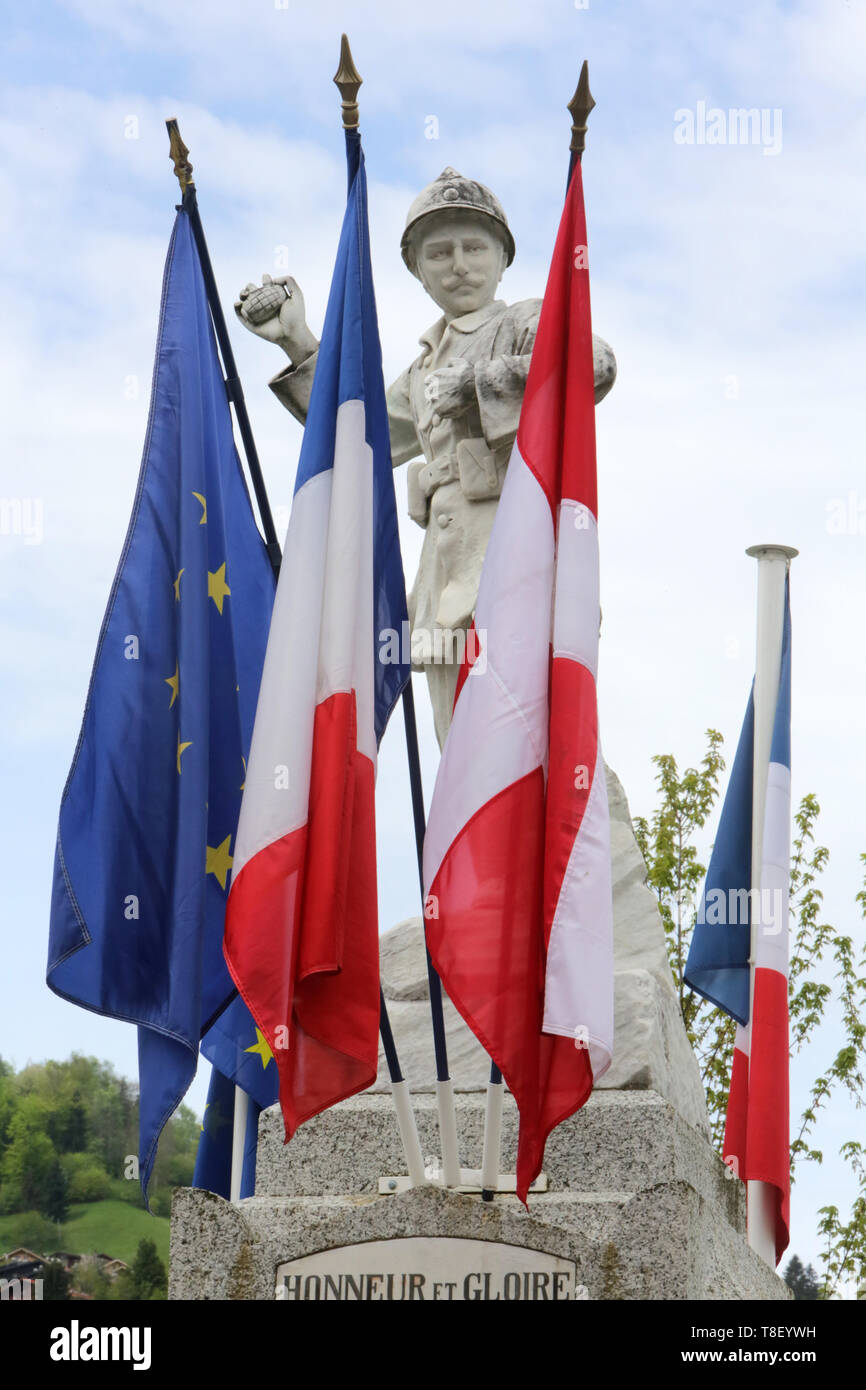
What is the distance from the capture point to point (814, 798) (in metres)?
15.3

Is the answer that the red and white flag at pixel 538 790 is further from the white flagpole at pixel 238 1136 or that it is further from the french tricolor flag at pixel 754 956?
the french tricolor flag at pixel 754 956

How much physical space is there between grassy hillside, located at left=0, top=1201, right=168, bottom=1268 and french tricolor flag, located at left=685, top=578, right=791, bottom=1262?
9.16 m

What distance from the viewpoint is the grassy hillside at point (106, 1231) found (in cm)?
1716

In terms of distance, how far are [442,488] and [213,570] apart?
5.16ft

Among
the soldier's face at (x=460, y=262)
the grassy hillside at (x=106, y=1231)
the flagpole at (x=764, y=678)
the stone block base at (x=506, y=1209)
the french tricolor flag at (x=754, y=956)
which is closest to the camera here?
the stone block base at (x=506, y=1209)

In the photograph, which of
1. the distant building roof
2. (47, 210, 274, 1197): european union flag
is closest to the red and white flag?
(47, 210, 274, 1197): european union flag

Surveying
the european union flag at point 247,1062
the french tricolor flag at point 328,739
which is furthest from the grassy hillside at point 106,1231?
the french tricolor flag at point 328,739

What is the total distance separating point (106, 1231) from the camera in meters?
17.4

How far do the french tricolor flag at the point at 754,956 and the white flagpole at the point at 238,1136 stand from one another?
240 centimetres

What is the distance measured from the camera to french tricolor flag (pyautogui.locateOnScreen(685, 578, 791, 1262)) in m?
8.09

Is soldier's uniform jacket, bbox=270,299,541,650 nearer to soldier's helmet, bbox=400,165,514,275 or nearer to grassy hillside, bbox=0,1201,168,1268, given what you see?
soldier's helmet, bbox=400,165,514,275

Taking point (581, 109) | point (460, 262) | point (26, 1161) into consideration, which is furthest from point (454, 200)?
point (26, 1161)
